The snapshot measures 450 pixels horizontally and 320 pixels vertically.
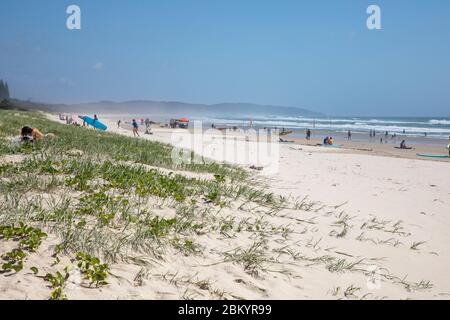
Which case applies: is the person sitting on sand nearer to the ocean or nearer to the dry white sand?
the dry white sand

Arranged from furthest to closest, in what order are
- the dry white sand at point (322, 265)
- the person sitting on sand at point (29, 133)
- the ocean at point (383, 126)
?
1. the ocean at point (383, 126)
2. the person sitting on sand at point (29, 133)
3. the dry white sand at point (322, 265)

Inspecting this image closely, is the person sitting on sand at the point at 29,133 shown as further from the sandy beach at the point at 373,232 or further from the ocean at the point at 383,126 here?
the ocean at the point at 383,126

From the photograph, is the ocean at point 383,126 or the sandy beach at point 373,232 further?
the ocean at point 383,126

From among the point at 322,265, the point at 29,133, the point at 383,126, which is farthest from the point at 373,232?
the point at 383,126

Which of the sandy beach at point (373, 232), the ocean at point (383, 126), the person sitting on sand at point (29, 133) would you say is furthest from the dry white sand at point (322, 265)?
the ocean at point (383, 126)

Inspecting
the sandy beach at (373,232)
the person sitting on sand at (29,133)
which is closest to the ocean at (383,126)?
the sandy beach at (373,232)

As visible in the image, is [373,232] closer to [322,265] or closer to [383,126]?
[322,265]

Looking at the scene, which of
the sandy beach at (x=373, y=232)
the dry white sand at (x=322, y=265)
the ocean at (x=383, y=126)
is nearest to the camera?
the dry white sand at (x=322, y=265)

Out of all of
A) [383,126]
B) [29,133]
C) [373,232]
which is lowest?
[373,232]

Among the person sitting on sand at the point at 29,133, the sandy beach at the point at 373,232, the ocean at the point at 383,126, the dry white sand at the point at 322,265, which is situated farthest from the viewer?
the ocean at the point at 383,126

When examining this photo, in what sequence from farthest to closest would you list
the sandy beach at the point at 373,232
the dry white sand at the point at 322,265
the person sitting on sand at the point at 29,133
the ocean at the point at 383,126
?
the ocean at the point at 383,126 → the person sitting on sand at the point at 29,133 → the sandy beach at the point at 373,232 → the dry white sand at the point at 322,265

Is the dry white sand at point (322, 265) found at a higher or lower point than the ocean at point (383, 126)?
lower

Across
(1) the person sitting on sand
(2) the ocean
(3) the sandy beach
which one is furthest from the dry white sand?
(2) the ocean
